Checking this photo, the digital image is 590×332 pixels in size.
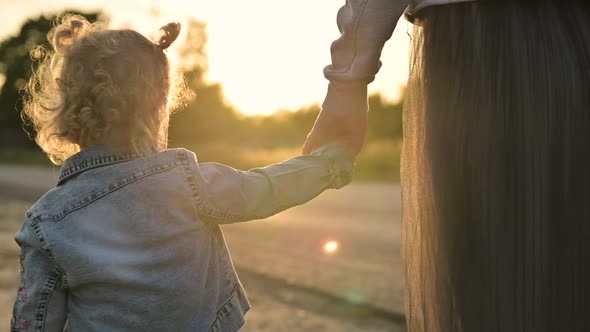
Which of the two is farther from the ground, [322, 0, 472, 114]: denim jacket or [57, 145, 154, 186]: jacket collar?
[322, 0, 472, 114]: denim jacket

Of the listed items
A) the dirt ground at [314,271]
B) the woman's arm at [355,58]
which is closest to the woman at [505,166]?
the woman's arm at [355,58]

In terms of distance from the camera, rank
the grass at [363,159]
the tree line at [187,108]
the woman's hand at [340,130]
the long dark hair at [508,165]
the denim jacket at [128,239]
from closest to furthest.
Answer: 1. the long dark hair at [508,165]
2. the denim jacket at [128,239]
3. the woman's hand at [340,130]
4. the grass at [363,159]
5. the tree line at [187,108]

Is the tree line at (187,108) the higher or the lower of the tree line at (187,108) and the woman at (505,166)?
the lower

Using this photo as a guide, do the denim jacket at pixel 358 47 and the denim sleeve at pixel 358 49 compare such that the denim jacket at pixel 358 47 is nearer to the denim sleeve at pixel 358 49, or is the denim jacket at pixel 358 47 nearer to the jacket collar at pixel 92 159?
the denim sleeve at pixel 358 49

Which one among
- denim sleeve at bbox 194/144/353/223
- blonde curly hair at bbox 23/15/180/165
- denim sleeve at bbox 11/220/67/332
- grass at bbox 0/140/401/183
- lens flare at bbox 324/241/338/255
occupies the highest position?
blonde curly hair at bbox 23/15/180/165

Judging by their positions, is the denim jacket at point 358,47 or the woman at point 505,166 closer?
the woman at point 505,166

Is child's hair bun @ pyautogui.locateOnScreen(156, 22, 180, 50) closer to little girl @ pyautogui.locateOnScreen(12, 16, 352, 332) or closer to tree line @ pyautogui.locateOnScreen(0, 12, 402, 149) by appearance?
little girl @ pyautogui.locateOnScreen(12, 16, 352, 332)

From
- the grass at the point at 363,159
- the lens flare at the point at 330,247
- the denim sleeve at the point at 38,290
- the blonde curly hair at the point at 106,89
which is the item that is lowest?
the grass at the point at 363,159

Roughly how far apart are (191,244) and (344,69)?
0.57m

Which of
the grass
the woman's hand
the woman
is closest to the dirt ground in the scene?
the woman's hand

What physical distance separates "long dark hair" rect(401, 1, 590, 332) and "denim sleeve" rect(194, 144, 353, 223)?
294mm

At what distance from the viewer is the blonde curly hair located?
1.73 meters

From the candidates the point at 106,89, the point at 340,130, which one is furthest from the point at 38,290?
the point at 340,130

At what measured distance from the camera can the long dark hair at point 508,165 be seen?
146 cm
